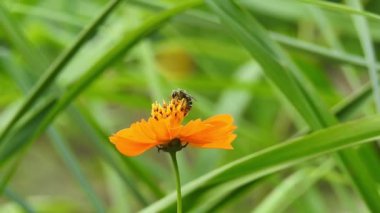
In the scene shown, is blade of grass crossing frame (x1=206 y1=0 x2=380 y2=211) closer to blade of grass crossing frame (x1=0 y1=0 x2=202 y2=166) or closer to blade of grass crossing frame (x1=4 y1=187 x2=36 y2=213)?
blade of grass crossing frame (x1=0 y1=0 x2=202 y2=166)

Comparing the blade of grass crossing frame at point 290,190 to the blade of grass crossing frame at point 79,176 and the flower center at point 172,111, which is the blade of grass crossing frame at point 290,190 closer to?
the blade of grass crossing frame at point 79,176

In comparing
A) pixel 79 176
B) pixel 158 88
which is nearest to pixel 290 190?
pixel 79 176

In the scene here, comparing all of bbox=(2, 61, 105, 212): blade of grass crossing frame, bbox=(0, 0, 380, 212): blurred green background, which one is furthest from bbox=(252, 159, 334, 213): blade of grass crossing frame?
bbox=(2, 61, 105, 212): blade of grass crossing frame

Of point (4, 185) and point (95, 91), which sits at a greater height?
point (95, 91)

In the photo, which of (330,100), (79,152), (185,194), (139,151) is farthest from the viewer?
(79,152)

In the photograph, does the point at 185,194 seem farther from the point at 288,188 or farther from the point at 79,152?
the point at 79,152

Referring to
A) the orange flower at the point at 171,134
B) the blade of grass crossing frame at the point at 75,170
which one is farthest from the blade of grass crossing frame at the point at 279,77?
the blade of grass crossing frame at the point at 75,170

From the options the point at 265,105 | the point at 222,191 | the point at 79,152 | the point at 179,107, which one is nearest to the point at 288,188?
the point at 222,191
